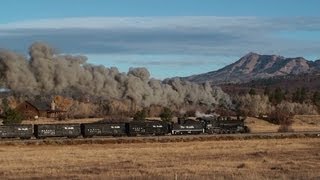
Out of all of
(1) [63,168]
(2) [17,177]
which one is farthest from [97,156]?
(2) [17,177]

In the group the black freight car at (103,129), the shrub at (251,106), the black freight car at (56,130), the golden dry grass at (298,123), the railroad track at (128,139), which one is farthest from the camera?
the shrub at (251,106)

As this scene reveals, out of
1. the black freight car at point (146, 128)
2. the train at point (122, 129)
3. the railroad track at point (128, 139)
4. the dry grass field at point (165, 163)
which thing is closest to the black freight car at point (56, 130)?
the train at point (122, 129)

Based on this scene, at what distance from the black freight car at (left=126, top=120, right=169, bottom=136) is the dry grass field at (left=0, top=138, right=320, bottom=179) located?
1575 centimetres

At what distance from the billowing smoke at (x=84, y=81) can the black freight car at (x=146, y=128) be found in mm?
10897

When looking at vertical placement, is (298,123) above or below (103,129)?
below

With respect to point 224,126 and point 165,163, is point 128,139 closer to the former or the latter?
point 224,126

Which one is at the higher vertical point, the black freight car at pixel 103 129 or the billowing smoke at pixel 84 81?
the billowing smoke at pixel 84 81

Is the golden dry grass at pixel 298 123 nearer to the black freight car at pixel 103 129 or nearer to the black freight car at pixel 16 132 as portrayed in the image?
the black freight car at pixel 103 129

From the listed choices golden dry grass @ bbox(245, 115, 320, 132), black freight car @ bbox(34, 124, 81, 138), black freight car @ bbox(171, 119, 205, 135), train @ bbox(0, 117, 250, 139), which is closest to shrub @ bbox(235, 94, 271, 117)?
golden dry grass @ bbox(245, 115, 320, 132)

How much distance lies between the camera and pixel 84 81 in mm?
87562

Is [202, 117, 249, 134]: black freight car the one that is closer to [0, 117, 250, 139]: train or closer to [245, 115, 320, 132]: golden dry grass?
[0, 117, 250, 139]: train

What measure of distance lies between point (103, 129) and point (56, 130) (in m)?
6.06

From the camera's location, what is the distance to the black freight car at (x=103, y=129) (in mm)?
75375

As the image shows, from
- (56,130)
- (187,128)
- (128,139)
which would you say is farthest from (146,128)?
(128,139)
